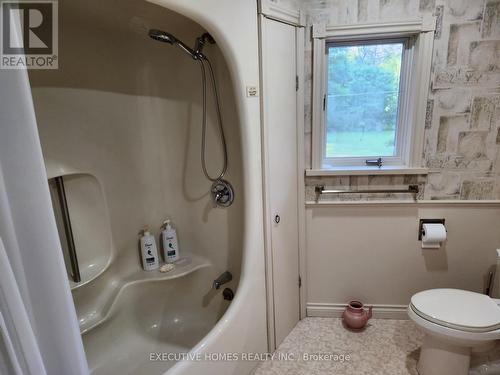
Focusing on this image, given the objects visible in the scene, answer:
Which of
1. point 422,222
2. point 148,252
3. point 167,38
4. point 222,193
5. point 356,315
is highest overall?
point 167,38

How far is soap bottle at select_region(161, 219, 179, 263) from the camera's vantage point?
6.30 ft

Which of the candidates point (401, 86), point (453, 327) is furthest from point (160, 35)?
point (453, 327)

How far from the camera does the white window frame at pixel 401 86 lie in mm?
1694

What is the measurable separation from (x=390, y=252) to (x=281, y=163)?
991 mm

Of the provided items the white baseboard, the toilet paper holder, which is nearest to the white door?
the white baseboard

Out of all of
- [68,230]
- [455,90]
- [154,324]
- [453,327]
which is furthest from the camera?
[154,324]

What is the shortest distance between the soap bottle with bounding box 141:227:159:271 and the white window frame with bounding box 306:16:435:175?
1102 mm

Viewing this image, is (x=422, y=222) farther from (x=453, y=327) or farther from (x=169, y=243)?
(x=169, y=243)

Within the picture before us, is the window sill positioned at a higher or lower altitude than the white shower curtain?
higher

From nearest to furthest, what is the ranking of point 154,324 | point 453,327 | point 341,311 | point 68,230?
1. point 453,327
2. point 68,230
3. point 154,324
4. point 341,311

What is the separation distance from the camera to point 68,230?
5.06ft

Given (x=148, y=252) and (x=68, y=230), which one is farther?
(x=148, y=252)

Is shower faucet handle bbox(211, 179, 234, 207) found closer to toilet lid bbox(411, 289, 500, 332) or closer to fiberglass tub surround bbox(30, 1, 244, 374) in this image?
fiberglass tub surround bbox(30, 1, 244, 374)

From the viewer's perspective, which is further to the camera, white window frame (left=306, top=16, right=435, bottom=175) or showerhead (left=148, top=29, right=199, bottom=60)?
white window frame (left=306, top=16, right=435, bottom=175)
